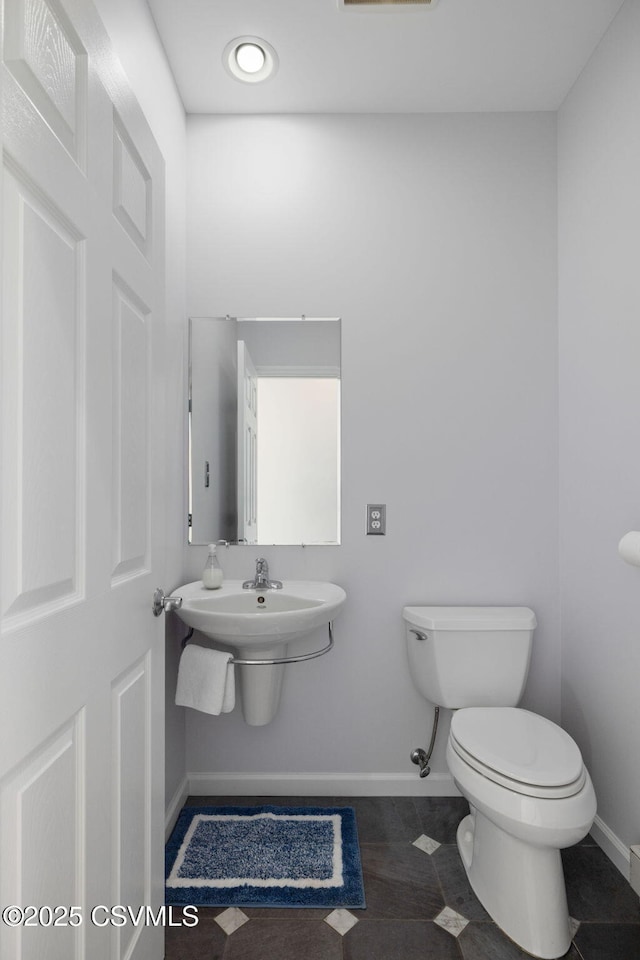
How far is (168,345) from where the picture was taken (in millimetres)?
1964

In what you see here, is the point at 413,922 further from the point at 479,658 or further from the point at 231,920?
the point at 479,658

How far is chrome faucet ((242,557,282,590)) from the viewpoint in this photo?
2.05 meters

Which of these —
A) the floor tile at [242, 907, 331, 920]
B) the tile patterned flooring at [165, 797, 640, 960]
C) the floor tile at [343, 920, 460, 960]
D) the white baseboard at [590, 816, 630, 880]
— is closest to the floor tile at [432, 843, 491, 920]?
the tile patterned flooring at [165, 797, 640, 960]

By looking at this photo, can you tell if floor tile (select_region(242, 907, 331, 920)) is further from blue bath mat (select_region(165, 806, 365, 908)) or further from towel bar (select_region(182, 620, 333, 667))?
towel bar (select_region(182, 620, 333, 667))

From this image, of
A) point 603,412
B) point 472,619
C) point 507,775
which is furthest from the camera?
point 472,619

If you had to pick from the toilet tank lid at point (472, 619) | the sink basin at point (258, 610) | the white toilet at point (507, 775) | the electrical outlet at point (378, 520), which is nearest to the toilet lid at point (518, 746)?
the white toilet at point (507, 775)

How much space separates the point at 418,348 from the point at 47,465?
1.63m

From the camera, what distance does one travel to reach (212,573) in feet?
6.63

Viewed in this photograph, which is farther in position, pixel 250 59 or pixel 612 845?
pixel 250 59

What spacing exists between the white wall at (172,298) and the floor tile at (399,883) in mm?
723

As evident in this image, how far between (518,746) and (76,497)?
4.49ft

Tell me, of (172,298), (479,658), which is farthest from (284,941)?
(172,298)

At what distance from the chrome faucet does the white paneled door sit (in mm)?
735

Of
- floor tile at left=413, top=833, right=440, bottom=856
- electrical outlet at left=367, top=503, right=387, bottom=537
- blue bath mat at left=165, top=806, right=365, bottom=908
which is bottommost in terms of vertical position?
floor tile at left=413, top=833, right=440, bottom=856
